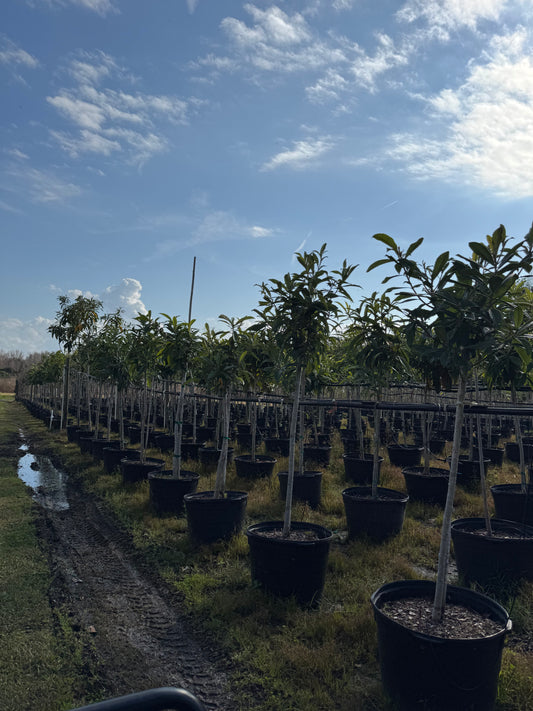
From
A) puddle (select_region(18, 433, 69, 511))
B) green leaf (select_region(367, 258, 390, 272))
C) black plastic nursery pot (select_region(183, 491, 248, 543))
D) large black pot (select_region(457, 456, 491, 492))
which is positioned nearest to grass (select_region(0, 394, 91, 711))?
black plastic nursery pot (select_region(183, 491, 248, 543))

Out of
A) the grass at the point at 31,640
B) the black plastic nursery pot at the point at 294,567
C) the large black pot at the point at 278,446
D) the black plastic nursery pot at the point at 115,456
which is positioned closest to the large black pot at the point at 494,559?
the black plastic nursery pot at the point at 294,567

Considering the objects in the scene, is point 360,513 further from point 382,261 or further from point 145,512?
point 382,261

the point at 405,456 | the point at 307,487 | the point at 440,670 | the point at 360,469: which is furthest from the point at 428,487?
the point at 440,670

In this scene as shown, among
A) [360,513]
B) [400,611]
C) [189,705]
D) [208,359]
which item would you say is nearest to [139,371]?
[208,359]

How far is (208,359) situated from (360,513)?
291cm

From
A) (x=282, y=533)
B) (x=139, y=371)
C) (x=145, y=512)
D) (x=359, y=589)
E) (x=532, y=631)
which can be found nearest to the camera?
(x=532, y=631)

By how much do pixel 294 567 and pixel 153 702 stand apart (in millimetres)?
3785

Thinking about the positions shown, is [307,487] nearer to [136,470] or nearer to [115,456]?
[136,470]

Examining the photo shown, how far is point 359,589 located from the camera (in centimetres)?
458

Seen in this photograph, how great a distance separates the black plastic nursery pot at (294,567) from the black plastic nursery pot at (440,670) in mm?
1376

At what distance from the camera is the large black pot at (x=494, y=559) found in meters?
4.55

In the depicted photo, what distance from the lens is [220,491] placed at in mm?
6391

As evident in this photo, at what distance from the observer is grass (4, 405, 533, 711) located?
10.4ft

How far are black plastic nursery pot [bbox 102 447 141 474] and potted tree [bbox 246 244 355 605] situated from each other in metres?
5.76
